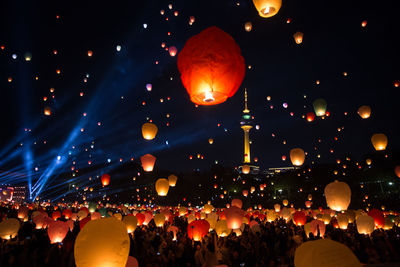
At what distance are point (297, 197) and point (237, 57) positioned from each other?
2746cm

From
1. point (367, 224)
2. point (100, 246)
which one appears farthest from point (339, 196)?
point (100, 246)

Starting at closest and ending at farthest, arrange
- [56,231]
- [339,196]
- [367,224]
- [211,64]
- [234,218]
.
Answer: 1. [211,64]
2. [339,196]
3. [56,231]
4. [234,218]
5. [367,224]

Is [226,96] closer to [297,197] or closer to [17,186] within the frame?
[297,197]

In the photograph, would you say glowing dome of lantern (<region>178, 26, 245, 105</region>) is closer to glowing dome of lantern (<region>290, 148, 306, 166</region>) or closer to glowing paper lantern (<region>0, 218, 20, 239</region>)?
glowing dome of lantern (<region>290, 148, 306, 166</region>)

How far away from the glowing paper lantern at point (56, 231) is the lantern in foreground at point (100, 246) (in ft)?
18.2

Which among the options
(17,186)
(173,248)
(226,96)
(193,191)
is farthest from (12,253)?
(17,186)

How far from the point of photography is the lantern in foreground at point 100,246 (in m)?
2.37

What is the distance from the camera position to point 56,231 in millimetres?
7129

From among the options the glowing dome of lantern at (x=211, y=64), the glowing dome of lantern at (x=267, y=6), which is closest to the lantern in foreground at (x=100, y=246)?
the glowing dome of lantern at (x=211, y=64)

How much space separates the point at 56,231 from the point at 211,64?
6827 mm

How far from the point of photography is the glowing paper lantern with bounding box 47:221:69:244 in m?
7.10

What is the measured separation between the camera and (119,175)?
49781mm

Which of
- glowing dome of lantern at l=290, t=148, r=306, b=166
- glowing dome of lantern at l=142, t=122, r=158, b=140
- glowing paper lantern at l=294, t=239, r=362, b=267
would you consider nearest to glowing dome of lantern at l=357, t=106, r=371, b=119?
glowing dome of lantern at l=290, t=148, r=306, b=166

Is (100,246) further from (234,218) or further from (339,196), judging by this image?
(339,196)
